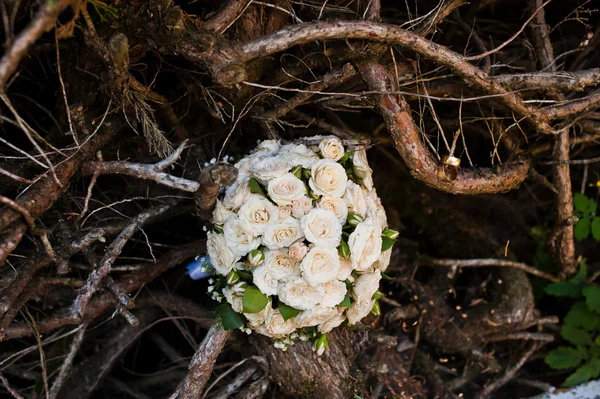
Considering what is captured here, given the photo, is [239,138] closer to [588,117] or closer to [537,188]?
[588,117]

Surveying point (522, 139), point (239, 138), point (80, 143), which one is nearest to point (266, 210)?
point (80, 143)

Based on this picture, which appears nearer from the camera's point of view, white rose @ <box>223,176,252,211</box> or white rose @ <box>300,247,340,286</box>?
white rose @ <box>300,247,340,286</box>

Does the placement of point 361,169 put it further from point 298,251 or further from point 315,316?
point 315,316

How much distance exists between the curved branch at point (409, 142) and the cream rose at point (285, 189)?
412 millimetres

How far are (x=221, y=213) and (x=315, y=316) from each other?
49 cm

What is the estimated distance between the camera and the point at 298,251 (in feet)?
5.35

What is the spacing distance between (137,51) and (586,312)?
2.53 m

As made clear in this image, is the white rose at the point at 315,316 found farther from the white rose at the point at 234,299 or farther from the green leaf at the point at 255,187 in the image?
the green leaf at the point at 255,187

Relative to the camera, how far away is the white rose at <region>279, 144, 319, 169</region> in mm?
1763

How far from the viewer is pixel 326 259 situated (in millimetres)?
1646

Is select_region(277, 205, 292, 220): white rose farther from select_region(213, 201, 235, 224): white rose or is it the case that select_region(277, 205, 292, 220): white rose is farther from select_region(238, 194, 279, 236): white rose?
select_region(213, 201, 235, 224): white rose

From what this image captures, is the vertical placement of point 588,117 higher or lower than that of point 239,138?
lower

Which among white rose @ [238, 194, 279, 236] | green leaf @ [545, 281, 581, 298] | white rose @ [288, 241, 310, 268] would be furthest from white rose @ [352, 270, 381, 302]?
green leaf @ [545, 281, 581, 298]

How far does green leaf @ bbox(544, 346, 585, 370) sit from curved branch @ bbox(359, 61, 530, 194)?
122 cm
